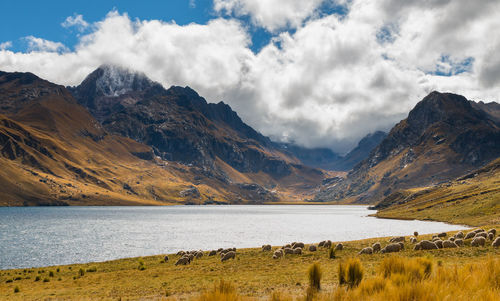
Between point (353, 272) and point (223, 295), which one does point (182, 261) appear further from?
point (223, 295)

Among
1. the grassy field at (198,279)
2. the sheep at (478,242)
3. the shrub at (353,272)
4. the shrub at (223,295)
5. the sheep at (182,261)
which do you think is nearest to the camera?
the shrub at (223,295)

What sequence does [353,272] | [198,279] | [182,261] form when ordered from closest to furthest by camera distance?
[353,272], [198,279], [182,261]

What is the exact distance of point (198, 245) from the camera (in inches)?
3472

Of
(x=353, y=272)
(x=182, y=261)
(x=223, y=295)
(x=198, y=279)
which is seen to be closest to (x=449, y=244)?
(x=198, y=279)

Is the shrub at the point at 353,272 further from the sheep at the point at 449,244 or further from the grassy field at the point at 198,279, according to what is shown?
the sheep at the point at 449,244

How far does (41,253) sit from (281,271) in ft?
215

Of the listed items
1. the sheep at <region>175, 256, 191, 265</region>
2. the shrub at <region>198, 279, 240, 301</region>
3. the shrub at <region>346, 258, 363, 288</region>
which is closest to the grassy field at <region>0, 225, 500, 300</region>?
the sheep at <region>175, 256, 191, 265</region>

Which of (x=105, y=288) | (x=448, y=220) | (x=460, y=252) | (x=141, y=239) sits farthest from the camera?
(x=448, y=220)

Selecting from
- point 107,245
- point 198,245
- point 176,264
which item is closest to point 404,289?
point 176,264

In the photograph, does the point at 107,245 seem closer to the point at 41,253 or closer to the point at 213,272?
the point at 41,253

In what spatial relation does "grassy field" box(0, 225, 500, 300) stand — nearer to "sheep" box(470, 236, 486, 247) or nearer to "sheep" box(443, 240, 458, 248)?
"sheep" box(470, 236, 486, 247)

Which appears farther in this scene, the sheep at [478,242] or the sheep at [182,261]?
the sheep at [182,261]

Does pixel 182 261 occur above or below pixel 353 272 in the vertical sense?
below

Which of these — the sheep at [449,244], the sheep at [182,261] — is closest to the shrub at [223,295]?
the sheep at [449,244]
